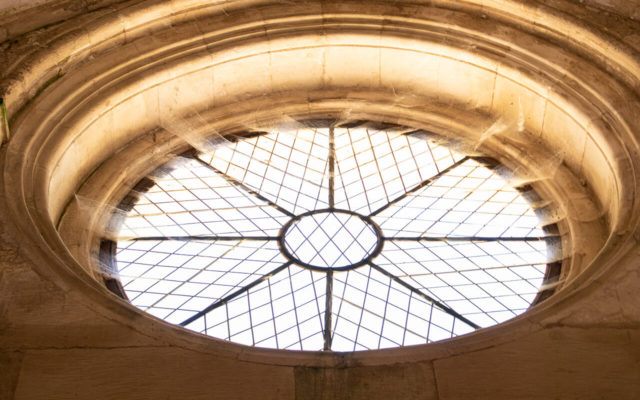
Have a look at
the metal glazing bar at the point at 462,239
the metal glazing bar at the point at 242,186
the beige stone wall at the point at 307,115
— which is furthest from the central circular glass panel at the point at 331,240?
the beige stone wall at the point at 307,115

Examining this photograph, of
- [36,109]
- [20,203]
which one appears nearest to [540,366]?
[20,203]

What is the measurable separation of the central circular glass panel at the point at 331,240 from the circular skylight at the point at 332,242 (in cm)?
2

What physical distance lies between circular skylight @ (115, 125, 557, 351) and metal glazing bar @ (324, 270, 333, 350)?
0.01 metres

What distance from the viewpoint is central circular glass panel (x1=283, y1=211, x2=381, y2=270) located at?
12.0m

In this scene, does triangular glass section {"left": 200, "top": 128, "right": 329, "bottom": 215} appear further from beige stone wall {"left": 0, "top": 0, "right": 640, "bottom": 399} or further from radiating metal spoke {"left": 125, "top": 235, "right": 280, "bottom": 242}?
radiating metal spoke {"left": 125, "top": 235, "right": 280, "bottom": 242}

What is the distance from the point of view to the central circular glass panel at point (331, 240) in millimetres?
12016

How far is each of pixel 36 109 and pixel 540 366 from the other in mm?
6513

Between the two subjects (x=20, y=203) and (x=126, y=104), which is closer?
(x=20, y=203)

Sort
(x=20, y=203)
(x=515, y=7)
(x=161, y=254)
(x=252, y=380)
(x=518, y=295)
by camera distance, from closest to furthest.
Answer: (x=252, y=380) < (x=20, y=203) < (x=518, y=295) < (x=161, y=254) < (x=515, y=7)

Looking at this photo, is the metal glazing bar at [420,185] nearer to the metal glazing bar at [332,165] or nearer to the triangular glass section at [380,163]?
the triangular glass section at [380,163]

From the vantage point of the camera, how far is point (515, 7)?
13461 millimetres

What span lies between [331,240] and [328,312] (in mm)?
1574

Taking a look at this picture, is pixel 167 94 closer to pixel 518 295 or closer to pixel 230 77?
pixel 230 77

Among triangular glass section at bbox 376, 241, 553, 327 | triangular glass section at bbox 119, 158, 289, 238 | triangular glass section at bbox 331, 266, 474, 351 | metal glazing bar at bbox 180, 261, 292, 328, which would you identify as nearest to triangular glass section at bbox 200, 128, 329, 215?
triangular glass section at bbox 119, 158, 289, 238
